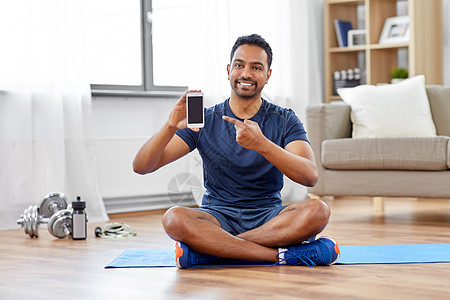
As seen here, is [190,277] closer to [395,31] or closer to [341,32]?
[395,31]

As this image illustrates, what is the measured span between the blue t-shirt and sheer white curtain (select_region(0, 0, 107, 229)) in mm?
1748

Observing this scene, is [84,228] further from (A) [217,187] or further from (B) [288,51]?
(B) [288,51]

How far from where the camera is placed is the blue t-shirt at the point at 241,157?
2.60 m

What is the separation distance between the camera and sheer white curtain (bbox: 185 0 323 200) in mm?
5027

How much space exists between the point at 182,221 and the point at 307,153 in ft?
1.57

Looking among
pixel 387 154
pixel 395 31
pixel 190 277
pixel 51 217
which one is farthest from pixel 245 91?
pixel 395 31

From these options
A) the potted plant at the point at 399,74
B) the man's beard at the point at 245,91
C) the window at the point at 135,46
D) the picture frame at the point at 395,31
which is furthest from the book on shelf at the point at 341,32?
the man's beard at the point at 245,91

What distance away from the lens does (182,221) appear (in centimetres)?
249

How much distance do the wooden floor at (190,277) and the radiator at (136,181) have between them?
1.16 m

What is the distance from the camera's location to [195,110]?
2352 millimetres

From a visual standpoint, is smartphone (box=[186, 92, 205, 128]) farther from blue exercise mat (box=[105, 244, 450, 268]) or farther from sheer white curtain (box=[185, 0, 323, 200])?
sheer white curtain (box=[185, 0, 323, 200])

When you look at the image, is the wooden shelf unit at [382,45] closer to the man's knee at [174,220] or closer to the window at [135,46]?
the window at [135,46]

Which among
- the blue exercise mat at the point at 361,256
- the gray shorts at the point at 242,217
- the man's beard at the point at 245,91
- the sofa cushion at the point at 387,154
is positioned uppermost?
the man's beard at the point at 245,91

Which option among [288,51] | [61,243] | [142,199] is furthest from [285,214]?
[288,51]
